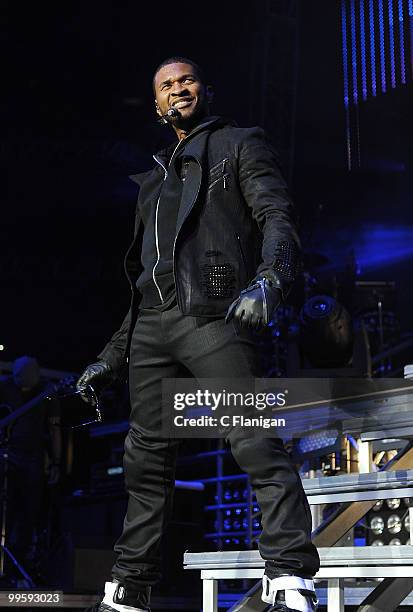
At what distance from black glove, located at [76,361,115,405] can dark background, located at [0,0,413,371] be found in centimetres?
605

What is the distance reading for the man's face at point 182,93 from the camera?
2809 mm

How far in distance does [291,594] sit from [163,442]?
56cm

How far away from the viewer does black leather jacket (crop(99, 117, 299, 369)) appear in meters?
2.54

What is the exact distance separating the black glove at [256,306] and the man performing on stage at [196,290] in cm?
1

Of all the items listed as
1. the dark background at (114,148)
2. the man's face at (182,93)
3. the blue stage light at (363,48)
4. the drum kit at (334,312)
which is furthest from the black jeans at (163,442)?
the dark background at (114,148)

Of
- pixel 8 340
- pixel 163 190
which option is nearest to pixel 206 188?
pixel 163 190

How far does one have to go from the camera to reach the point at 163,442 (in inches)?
105

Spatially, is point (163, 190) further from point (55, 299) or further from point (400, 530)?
point (55, 299)

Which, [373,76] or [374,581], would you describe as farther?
[373,76]

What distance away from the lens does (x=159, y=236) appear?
2750 millimetres

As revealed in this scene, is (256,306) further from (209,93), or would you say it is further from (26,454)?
(26,454)

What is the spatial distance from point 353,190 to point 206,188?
9.19 m

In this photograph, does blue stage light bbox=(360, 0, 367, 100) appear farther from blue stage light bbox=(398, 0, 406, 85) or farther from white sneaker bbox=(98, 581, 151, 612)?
white sneaker bbox=(98, 581, 151, 612)

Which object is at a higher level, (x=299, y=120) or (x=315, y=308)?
(x=299, y=120)
